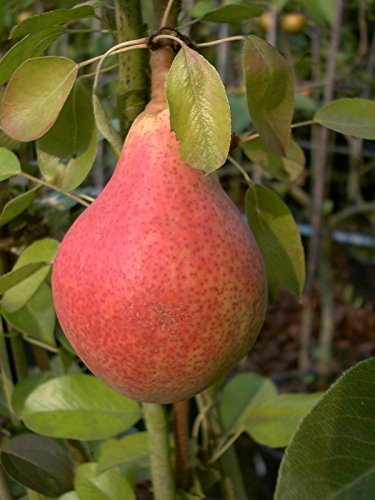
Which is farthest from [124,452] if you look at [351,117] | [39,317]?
[351,117]

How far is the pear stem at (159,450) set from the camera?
528 mm

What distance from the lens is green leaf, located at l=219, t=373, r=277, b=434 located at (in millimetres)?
749

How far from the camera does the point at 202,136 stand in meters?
0.37

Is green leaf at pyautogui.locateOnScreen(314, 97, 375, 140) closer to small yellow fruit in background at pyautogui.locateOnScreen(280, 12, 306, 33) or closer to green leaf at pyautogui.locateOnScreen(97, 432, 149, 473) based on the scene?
green leaf at pyautogui.locateOnScreen(97, 432, 149, 473)

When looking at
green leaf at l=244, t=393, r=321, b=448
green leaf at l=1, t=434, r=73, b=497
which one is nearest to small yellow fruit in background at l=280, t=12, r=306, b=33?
green leaf at l=244, t=393, r=321, b=448

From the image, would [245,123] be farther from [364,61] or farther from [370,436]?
[364,61]

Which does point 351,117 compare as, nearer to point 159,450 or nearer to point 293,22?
point 159,450

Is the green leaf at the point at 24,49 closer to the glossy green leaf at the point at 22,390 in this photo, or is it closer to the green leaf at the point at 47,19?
the green leaf at the point at 47,19

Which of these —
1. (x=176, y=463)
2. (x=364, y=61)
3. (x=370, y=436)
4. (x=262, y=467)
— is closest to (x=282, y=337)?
(x=262, y=467)

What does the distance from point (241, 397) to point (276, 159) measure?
307 millimetres

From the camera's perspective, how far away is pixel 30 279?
20.4 inches

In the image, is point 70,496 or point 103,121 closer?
point 103,121

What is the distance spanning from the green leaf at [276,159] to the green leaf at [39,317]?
0.79 ft

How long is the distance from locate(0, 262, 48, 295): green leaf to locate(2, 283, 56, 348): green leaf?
119mm
